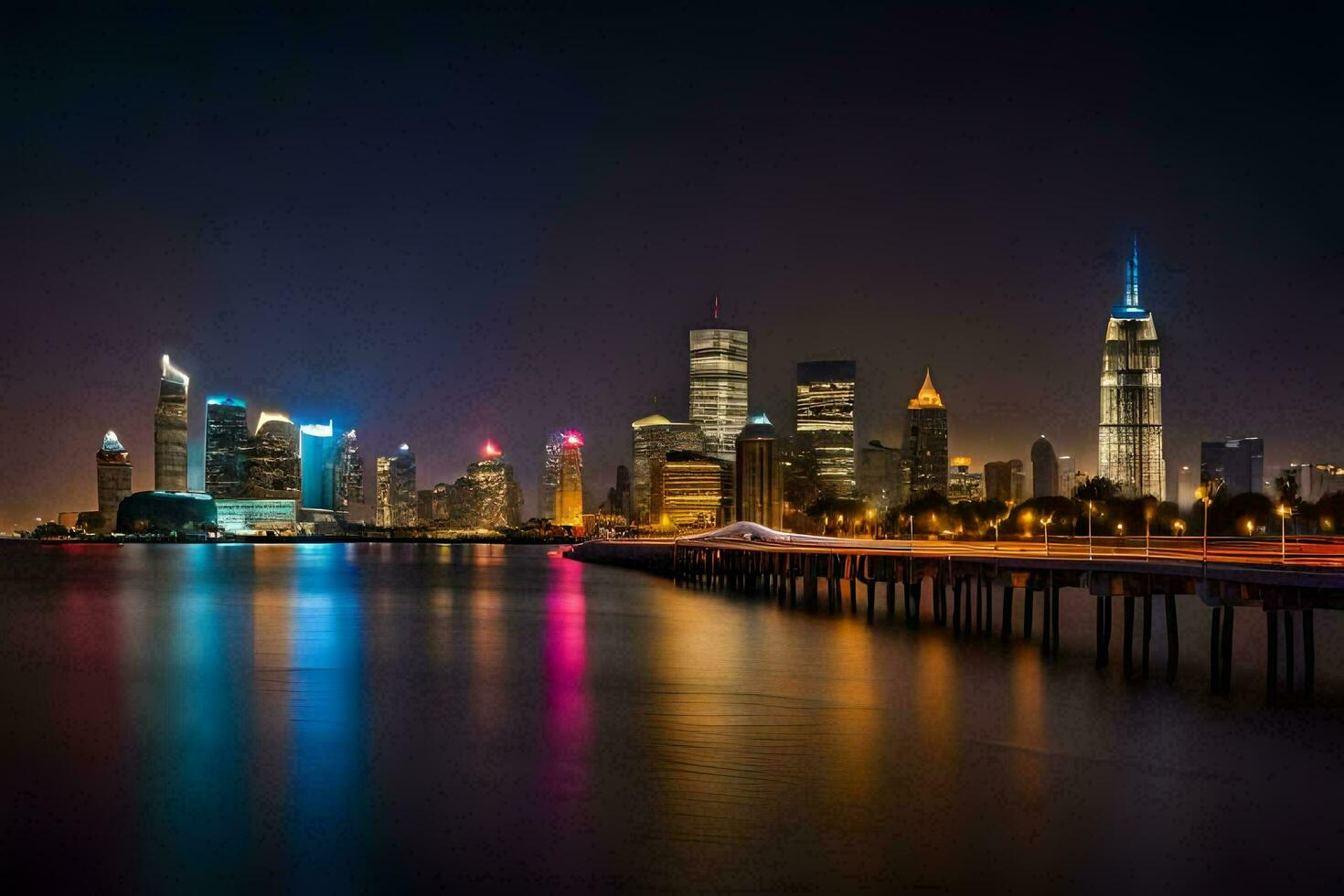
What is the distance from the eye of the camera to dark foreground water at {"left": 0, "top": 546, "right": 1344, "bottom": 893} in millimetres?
28266

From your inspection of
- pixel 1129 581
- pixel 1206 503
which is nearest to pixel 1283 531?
pixel 1129 581

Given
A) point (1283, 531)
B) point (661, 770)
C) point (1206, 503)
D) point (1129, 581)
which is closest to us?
point (661, 770)

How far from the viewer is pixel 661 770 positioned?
37.3 meters

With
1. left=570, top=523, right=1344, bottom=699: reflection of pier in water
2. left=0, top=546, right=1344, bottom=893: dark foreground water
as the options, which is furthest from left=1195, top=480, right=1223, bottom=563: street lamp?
left=0, top=546, right=1344, bottom=893: dark foreground water

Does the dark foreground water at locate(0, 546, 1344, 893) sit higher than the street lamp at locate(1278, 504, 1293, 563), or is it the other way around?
the street lamp at locate(1278, 504, 1293, 563)

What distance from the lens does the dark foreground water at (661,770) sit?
2827cm

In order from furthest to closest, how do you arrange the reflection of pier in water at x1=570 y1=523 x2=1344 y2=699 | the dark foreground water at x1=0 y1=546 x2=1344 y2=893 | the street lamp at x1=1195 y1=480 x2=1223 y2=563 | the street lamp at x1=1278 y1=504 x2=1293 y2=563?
the street lamp at x1=1195 y1=480 x2=1223 y2=563
the street lamp at x1=1278 y1=504 x2=1293 y2=563
the reflection of pier in water at x1=570 y1=523 x2=1344 y2=699
the dark foreground water at x1=0 y1=546 x2=1344 y2=893

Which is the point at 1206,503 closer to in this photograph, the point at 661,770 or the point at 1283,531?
the point at 1283,531

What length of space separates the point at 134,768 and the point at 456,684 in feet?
66.2

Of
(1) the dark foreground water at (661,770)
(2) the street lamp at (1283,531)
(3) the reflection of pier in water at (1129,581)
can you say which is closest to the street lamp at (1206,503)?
(3) the reflection of pier in water at (1129,581)

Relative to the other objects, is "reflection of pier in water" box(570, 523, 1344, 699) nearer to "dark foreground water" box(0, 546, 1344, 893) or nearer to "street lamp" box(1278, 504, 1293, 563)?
"street lamp" box(1278, 504, 1293, 563)

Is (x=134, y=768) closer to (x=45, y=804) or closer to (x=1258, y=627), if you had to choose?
(x=45, y=804)

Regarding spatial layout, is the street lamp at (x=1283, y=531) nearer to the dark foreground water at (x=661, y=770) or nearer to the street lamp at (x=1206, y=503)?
the street lamp at (x=1206, y=503)

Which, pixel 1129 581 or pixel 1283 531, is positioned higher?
pixel 1283 531
